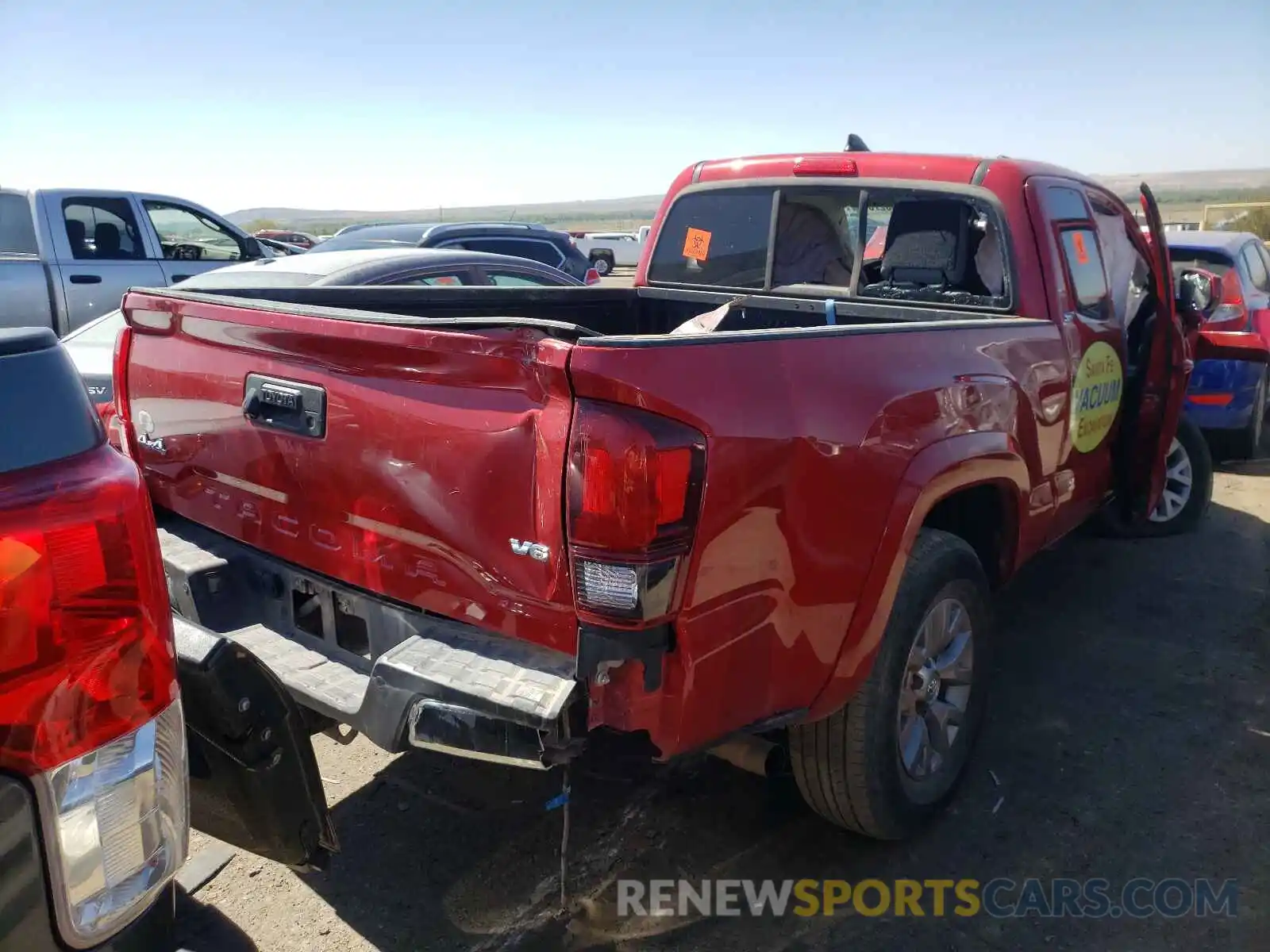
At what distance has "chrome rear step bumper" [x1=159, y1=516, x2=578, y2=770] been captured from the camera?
210 cm

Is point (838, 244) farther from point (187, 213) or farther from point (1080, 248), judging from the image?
point (187, 213)

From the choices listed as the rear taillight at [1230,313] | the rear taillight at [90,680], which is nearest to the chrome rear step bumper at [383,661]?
the rear taillight at [90,680]

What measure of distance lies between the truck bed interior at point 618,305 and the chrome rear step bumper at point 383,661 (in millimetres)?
925

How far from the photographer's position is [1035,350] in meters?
3.42

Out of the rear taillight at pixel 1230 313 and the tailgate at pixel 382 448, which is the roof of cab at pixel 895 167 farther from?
the rear taillight at pixel 1230 313

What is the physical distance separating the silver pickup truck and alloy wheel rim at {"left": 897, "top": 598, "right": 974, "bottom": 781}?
27.4 feet

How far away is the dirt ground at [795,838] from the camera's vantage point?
8.72ft

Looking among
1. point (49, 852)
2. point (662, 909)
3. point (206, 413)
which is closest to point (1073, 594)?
point (662, 909)

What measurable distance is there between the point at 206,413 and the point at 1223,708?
392 cm

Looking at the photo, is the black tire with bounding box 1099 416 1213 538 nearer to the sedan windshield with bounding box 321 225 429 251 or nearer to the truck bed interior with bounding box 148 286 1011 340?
the truck bed interior with bounding box 148 286 1011 340

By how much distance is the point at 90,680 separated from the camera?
1373 millimetres

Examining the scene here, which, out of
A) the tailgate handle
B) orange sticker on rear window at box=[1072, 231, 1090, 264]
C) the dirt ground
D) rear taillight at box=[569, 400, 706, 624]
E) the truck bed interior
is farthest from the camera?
orange sticker on rear window at box=[1072, 231, 1090, 264]

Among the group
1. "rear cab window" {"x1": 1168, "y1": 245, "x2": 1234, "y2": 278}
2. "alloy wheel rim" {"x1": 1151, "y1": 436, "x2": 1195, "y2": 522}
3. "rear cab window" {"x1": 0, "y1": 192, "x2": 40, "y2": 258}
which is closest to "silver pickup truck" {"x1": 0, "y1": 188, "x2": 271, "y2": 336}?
"rear cab window" {"x1": 0, "y1": 192, "x2": 40, "y2": 258}

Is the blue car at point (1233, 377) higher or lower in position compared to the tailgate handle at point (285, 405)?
lower
